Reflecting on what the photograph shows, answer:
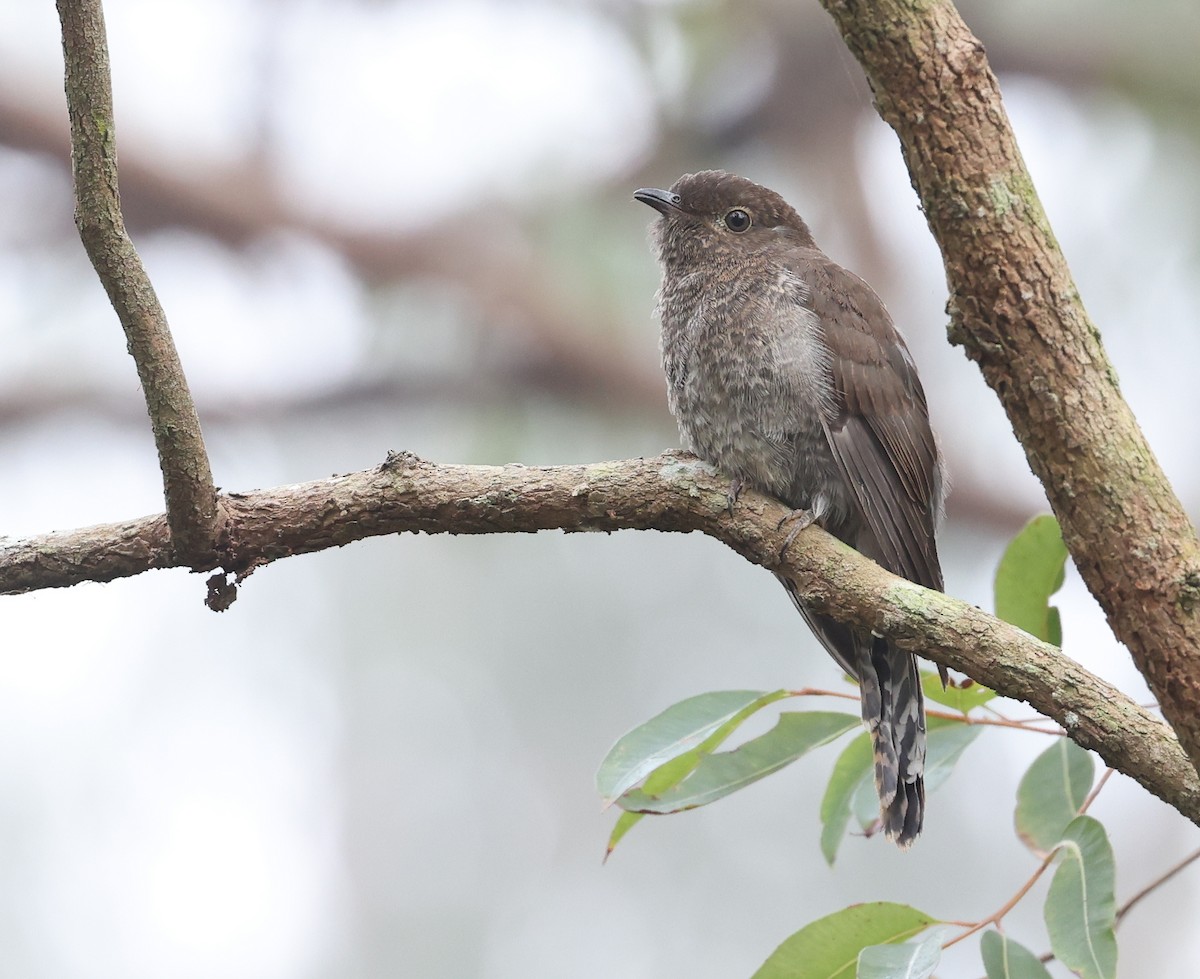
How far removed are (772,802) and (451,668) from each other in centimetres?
253

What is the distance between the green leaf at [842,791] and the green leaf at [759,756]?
208 mm

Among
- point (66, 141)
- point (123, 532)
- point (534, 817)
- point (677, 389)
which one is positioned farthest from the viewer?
point (534, 817)

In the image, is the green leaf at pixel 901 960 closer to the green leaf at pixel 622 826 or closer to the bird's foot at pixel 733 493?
the green leaf at pixel 622 826

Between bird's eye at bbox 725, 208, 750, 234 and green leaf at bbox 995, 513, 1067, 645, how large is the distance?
1474mm

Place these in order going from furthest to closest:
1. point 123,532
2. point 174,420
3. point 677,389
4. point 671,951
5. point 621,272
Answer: point 671,951 → point 621,272 → point 677,389 → point 123,532 → point 174,420

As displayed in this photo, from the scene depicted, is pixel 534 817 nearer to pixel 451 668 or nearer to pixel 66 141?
pixel 451 668

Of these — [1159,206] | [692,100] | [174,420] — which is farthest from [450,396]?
[174,420]

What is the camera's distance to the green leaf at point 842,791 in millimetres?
2834

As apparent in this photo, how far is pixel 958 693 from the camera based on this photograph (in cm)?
253

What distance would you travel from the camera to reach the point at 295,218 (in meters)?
5.86

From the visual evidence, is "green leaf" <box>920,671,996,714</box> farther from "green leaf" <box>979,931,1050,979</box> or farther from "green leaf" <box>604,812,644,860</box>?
"green leaf" <box>604,812,644,860</box>

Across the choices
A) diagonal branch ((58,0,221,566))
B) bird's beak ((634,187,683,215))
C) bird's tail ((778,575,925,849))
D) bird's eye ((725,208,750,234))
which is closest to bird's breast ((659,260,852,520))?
bird's tail ((778,575,925,849))

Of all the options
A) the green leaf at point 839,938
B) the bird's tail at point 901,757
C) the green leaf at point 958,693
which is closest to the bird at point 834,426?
the bird's tail at point 901,757

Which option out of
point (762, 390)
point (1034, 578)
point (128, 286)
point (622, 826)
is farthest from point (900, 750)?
point (128, 286)
